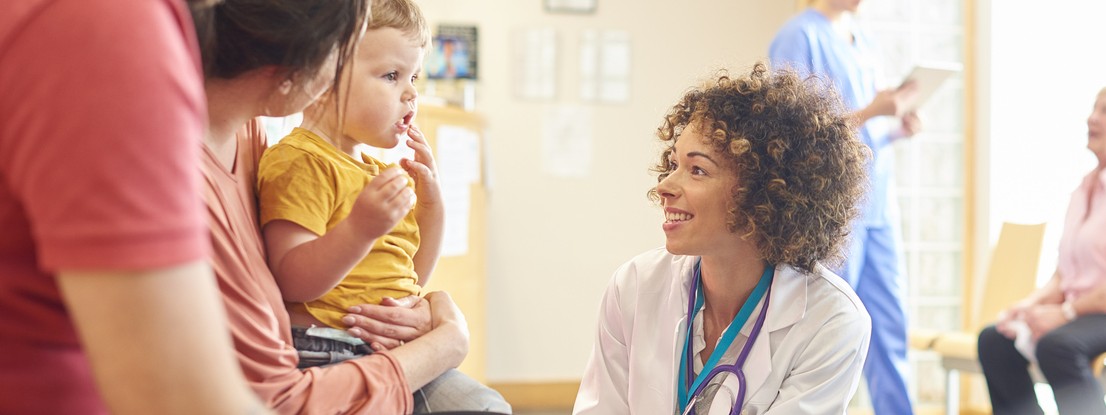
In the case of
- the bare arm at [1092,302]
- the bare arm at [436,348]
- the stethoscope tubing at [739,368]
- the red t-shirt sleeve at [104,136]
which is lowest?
the bare arm at [1092,302]

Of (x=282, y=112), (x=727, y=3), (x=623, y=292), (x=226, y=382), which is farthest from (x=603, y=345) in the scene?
(x=727, y=3)

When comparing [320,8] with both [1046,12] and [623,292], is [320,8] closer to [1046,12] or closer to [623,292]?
[623,292]

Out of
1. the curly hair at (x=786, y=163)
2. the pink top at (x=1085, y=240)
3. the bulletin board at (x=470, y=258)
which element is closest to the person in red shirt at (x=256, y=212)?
the curly hair at (x=786, y=163)

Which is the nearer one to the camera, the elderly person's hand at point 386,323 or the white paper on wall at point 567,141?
the elderly person's hand at point 386,323

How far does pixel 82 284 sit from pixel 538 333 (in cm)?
453

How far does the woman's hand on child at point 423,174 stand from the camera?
1589 mm

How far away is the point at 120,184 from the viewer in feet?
1.92

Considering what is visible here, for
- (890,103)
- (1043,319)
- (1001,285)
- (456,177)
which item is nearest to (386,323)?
(890,103)

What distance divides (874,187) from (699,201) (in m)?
1.45

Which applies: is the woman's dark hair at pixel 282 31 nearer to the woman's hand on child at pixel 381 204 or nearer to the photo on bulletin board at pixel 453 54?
the woman's hand on child at pixel 381 204

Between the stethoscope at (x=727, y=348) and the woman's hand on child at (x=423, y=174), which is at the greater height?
the woman's hand on child at (x=423, y=174)

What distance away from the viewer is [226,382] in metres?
0.66

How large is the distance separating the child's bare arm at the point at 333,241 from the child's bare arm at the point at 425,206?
252 millimetres

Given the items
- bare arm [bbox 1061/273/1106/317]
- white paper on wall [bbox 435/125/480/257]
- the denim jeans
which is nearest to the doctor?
the denim jeans
